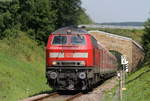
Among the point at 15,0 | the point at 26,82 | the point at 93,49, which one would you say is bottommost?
the point at 26,82

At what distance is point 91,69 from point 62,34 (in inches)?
94.6

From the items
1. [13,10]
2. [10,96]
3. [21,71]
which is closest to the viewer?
[10,96]

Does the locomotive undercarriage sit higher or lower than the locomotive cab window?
lower

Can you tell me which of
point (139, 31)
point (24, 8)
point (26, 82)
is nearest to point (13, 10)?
point (24, 8)

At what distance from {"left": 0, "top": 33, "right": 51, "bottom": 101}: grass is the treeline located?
1.46 m

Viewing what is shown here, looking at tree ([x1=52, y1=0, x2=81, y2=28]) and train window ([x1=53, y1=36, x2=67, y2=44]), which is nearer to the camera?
train window ([x1=53, y1=36, x2=67, y2=44])

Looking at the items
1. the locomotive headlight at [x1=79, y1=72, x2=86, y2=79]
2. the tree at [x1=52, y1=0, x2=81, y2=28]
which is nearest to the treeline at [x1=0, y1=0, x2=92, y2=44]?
the tree at [x1=52, y1=0, x2=81, y2=28]

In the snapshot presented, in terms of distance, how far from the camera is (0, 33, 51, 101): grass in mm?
24595

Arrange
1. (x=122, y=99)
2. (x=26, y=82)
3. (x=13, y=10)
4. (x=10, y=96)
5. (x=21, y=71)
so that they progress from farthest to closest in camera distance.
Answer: (x=13, y=10), (x=21, y=71), (x=26, y=82), (x=10, y=96), (x=122, y=99)

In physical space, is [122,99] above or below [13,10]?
below

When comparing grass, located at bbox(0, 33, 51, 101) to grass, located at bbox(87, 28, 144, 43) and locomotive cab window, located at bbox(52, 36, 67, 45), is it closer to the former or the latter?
locomotive cab window, located at bbox(52, 36, 67, 45)

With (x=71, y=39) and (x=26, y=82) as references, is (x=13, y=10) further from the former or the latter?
(x=71, y=39)

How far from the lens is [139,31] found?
238 ft

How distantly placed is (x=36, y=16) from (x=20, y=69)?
17.9m
